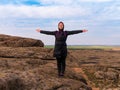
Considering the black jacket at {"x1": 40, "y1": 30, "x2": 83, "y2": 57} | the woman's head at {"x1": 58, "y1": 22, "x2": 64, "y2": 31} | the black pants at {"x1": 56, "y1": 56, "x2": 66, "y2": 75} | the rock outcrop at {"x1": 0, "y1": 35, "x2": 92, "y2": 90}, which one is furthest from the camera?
the black pants at {"x1": 56, "y1": 56, "x2": 66, "y2": 75}

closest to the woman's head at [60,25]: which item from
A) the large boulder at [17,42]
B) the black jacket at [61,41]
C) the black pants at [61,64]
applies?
Answer: the black jacket at [61,41]

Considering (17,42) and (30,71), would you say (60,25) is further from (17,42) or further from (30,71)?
(17,42)

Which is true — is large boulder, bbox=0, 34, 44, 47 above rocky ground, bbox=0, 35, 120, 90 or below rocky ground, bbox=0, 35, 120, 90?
above

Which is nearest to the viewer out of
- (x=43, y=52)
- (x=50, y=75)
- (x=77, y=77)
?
(x=50, y=75)

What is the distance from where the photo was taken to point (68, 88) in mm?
20141

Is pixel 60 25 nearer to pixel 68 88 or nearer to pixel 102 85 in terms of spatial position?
pixel 68 88

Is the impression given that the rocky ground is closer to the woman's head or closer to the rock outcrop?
the rock outcrop

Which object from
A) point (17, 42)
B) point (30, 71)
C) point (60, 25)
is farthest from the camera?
point (17, 42)

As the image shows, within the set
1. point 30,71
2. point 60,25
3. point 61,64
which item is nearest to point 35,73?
point 30,71

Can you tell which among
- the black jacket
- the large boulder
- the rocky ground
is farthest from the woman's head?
the large boulder

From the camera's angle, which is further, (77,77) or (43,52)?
(43,52)

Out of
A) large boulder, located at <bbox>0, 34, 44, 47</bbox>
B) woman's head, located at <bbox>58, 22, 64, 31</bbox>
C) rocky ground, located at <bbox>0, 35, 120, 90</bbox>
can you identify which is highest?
woman's head, located at <bbox>58, 22, 64, 31</bbox>

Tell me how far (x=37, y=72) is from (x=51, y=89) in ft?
6.61

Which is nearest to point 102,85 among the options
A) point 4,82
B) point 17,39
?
point 17,39
